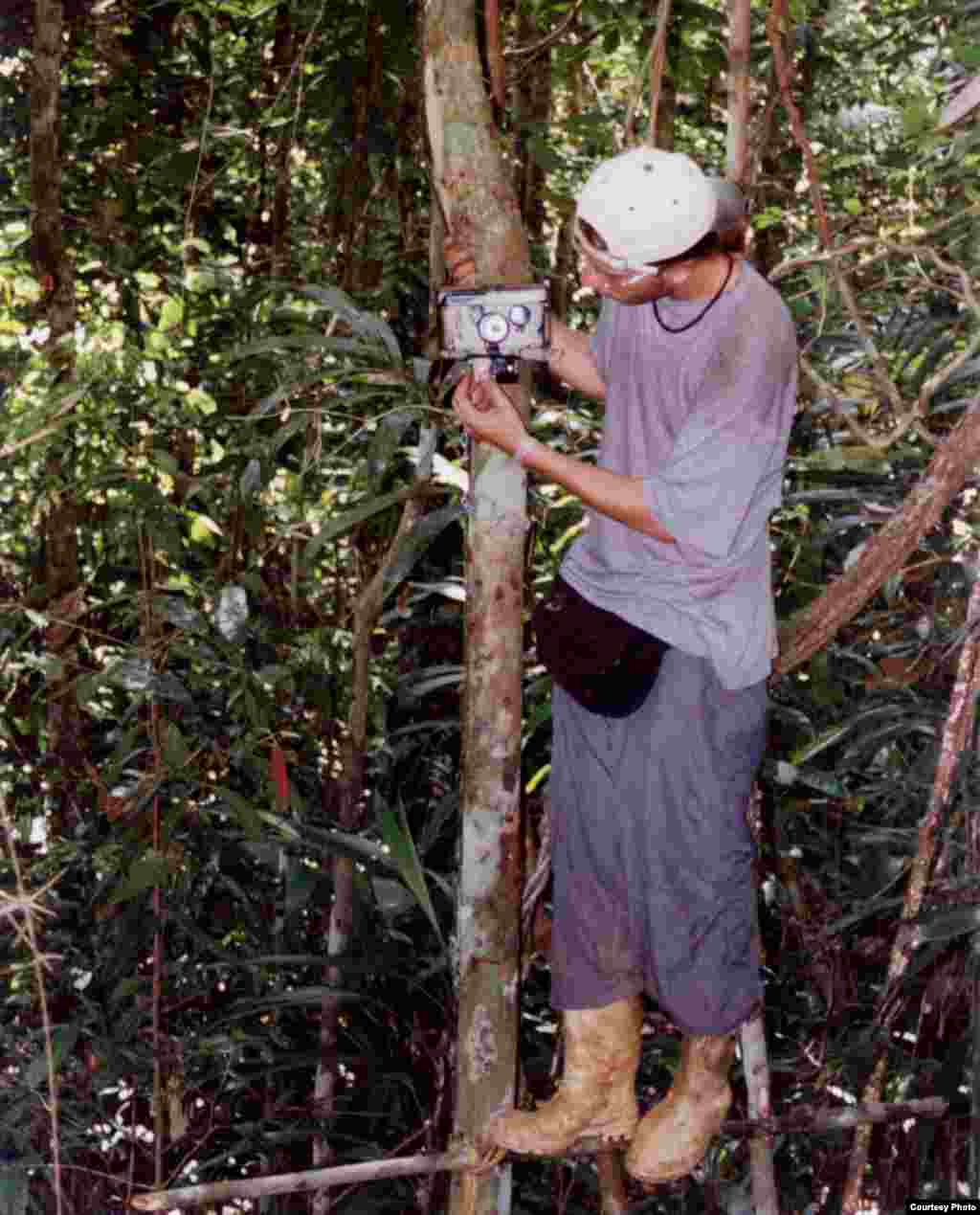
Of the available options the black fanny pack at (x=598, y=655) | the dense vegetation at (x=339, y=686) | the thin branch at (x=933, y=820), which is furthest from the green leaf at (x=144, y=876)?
the thin branch at (x=933, y=820)

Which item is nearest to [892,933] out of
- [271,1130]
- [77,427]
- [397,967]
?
[397,967]

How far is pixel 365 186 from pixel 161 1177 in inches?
73.5

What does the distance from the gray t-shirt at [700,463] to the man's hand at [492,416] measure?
162 millimetres

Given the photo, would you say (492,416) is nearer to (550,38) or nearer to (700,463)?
(700,463)

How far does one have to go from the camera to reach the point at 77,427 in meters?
2.85

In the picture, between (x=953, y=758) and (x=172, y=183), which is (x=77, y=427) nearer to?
(x=172, y=183)

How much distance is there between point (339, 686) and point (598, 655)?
3.47 feet

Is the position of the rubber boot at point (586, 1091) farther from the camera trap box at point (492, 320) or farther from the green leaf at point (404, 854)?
the camera trap box at point (492, 320)

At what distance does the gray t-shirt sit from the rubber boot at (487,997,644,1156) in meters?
0.51

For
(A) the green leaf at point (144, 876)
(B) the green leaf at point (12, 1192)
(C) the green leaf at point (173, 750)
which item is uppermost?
(C) the green leaf at point (173, 750)

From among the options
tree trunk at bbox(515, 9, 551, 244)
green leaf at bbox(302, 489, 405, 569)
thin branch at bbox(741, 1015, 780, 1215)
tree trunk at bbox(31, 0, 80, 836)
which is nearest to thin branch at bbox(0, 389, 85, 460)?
green leaf at bbox(302, 489, 405, 569)

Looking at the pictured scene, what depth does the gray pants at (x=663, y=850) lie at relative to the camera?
219cm

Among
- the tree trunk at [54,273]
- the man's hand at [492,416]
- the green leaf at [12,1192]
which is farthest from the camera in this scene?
the tree trunk at [54,273]

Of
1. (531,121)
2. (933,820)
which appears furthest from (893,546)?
(531,121)
